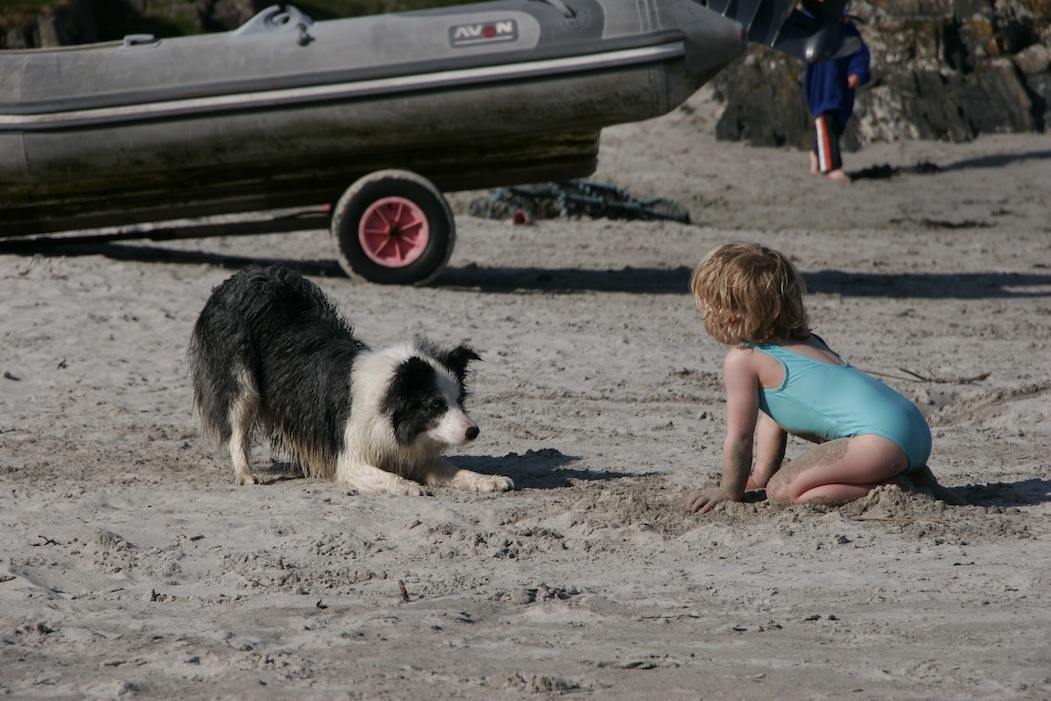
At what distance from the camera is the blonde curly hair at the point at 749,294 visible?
13.5 ft

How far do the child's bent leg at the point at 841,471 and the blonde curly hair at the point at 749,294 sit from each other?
0.45m

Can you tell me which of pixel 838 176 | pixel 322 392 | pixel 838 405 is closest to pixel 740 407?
pixel 838 405

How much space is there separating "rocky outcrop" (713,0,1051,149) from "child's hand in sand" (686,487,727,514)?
12240mm

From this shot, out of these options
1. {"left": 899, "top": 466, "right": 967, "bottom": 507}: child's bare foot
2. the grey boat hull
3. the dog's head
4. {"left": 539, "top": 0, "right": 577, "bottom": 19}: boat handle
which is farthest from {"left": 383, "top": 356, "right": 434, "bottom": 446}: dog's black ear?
{"left": 539, "top": 0, "right": 577, "bottom": 19}: boat handle

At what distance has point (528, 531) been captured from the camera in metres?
4.27

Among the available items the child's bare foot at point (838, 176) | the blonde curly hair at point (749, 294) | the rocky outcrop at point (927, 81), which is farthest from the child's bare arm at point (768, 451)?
the rocky outcrop at point (927, 81)

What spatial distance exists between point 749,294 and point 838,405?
0.51 m

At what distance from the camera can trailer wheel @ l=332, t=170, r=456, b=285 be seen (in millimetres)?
9195

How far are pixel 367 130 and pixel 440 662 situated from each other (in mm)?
6489

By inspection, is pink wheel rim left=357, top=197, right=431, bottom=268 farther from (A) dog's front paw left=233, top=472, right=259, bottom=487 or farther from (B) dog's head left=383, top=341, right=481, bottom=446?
(B) dog's head left=383, top=341, right=481, bottom=446

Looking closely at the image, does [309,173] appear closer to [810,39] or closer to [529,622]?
[810,39]

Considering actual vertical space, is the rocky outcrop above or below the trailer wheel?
above

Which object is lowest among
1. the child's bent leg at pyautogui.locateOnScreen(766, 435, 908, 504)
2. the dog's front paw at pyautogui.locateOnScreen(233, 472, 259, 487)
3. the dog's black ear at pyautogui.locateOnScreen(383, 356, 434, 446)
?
the dog's front paw at pyautogui.locateOnScreen(233, 472, 259, 487)

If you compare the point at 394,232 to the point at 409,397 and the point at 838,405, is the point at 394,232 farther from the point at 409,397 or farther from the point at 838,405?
the point at 838,405
